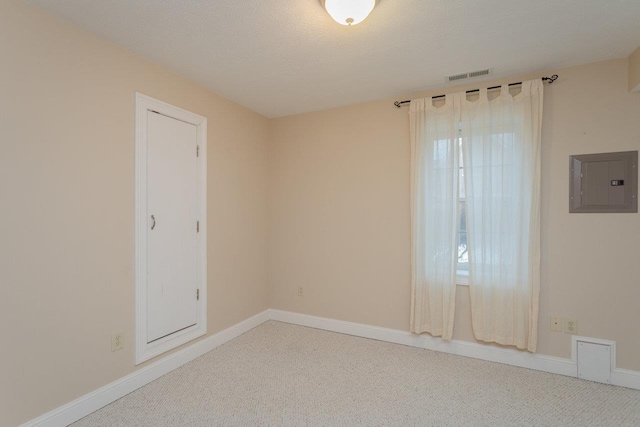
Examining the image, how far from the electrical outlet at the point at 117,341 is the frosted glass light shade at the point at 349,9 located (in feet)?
8.53

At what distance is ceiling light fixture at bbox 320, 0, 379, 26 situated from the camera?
157 cm

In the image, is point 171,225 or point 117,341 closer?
point 117,341

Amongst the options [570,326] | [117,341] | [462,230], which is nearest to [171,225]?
[117,341]

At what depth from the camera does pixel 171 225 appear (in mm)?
2568

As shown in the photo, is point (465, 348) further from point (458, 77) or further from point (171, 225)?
point (171, 225)

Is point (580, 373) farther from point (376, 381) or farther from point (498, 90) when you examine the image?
point (498, 90)

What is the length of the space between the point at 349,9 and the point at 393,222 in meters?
2.04

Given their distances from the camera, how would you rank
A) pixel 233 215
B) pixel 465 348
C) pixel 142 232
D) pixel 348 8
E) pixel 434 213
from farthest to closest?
pixel 233 215 < pixel 434 213 < pixel 465 348 < pixel 142 232 < pixel 348 8

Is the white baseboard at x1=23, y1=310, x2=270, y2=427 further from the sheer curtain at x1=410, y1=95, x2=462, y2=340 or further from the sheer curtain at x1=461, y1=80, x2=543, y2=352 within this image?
the sheer curtain at x1=461, y1=80, x2=543, y2=352

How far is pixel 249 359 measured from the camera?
2.71m

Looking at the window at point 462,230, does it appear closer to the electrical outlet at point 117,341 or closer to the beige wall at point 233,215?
the beige wall at point 233,215

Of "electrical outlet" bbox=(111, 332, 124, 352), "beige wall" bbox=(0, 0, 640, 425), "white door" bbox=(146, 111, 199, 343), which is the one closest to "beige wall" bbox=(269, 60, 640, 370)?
"beige wall" bbox=(0, 0, 640, 425)

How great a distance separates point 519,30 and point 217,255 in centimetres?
311

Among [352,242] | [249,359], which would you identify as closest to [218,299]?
[249,359]
